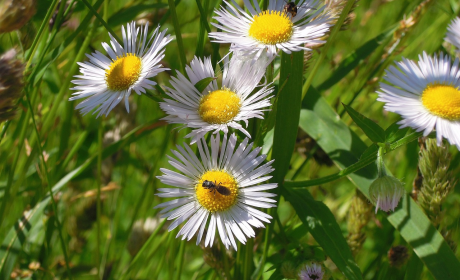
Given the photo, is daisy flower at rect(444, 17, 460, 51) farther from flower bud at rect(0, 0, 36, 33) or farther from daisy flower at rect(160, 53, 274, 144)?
flower bud at rect(0, 0, 36, 33)

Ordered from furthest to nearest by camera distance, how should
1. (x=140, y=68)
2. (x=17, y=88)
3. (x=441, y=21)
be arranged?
(x=441, y=21) → (x=140, y=68) → (x=17, y=88)

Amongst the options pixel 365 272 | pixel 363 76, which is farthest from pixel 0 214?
pixel 363 76

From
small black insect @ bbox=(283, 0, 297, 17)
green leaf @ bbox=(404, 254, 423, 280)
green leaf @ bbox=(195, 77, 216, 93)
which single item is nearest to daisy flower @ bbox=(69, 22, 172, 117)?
green leaf @ bbox=(195, 77, 216, 93)

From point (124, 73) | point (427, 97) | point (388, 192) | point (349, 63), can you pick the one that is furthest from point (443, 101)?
point (124, 73)

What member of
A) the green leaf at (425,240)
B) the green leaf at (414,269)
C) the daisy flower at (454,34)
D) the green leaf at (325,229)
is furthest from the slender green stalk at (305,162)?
the daisy flower at (454,34)

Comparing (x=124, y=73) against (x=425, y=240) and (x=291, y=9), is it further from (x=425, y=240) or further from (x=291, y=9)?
(x=425, y=240)

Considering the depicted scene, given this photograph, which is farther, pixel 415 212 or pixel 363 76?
pixel 363 76

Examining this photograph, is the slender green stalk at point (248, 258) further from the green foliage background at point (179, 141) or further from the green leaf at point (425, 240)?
the green leaf at point (425, 240)

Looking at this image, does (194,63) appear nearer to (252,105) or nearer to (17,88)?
(252,105)
